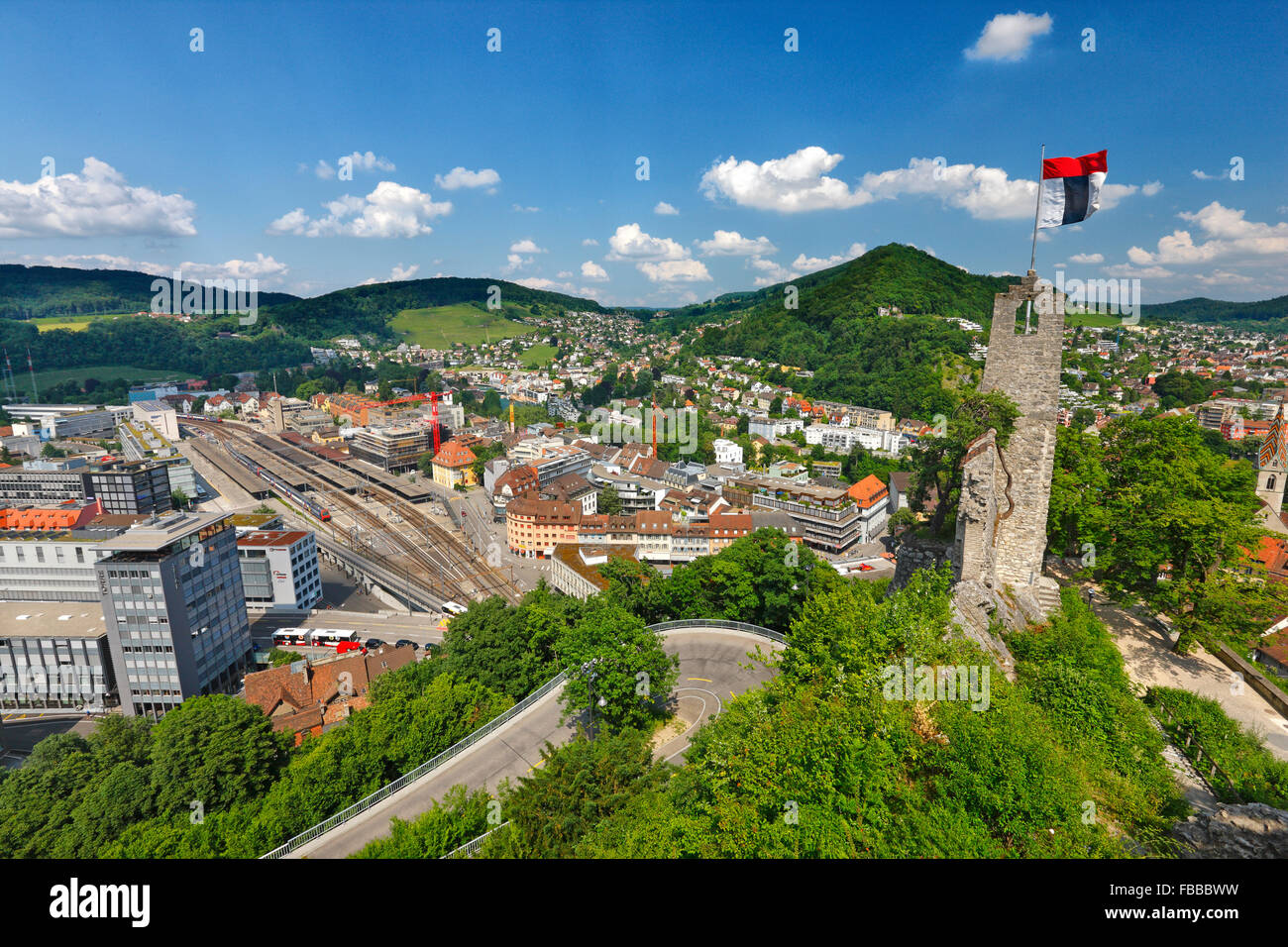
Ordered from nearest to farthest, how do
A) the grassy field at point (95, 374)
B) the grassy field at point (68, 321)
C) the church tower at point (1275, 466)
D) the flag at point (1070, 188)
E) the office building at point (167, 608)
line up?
1. the flag at point (1070, 188)
2. the office building at point (167, 608)
3. the church tower at point (1275, 466)
4. the grassy field at point (95, 374)
5. the grassy field at point (68, 321)

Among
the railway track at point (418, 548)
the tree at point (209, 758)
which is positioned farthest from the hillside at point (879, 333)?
the tree at point (209, 758)

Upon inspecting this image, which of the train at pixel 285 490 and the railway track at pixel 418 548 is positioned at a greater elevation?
the train at pixel 285 490

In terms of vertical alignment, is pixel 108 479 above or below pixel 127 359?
below

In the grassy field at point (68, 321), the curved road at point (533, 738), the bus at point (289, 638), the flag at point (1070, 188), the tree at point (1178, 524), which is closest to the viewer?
the flag at point (1070, 188)

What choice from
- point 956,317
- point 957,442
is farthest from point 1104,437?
point 956,317

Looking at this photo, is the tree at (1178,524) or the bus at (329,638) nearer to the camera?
the tree at (1178,524)

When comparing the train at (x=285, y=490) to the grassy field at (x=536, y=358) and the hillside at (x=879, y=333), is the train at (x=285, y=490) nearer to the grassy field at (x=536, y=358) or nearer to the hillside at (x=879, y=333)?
the hillside at (x=879, y=333)

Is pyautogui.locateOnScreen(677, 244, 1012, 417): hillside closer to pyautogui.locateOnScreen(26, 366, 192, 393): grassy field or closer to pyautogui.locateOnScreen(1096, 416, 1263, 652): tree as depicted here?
pyautogui.locateOnScreen(1096, 416, 1263, 652): tree
